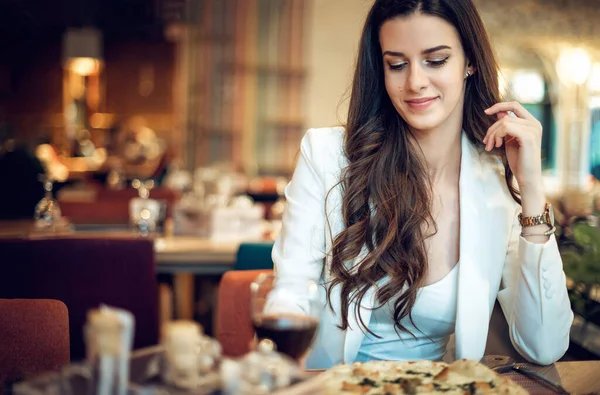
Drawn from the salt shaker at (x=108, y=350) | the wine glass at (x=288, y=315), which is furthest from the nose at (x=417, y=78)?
the salt shaker at (x=108, y=350)

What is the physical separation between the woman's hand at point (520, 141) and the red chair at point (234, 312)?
27.4 inches

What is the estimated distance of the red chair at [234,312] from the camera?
6.18ft

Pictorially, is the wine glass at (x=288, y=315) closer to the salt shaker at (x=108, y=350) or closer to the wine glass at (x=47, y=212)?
the salt shaker at (x=108, y=350)

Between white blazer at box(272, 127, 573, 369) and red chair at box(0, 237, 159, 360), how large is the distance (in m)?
0.84

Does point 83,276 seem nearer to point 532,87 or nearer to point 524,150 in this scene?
point 524,150

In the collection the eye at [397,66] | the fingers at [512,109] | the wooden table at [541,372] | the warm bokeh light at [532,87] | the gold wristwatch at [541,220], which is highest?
the warm bokeh light at [532,87]

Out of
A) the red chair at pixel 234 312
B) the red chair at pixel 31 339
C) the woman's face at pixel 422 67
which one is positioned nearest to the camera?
the red chair at pixel 31 339

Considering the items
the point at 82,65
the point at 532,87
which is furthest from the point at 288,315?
the point at 532,87

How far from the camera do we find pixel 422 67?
1731mm

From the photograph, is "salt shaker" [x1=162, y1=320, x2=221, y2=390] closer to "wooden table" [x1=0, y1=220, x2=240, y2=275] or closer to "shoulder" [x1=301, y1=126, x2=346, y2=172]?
"shoulder" [x1=301, y1=126, x2=346, y2=172]

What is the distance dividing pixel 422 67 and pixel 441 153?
32 cm

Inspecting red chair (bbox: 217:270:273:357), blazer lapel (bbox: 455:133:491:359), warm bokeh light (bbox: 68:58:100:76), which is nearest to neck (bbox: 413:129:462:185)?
blazer lapel (bbox: 455:133:491:359)

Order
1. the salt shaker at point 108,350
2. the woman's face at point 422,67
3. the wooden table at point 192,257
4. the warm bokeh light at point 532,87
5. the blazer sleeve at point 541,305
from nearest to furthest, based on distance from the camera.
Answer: the salt shaker at point 108,350
the blazer sleeve at point 541,305
the woman's face at point 422,67
the wooden table at point 192,257
the warm bokeh light at point 532,87

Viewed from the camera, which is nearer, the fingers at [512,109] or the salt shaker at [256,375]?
the salt shaker at [256,375]
